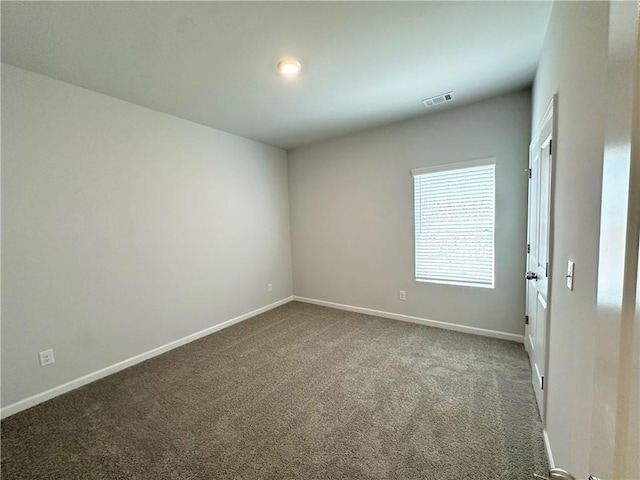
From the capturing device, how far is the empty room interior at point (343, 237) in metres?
1.17

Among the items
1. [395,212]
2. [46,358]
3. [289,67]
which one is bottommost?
[46,358]

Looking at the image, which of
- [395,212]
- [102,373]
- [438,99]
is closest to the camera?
[102,373]

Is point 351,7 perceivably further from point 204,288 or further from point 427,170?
point 204,288

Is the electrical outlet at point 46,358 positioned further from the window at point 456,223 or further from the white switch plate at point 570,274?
the window at point 456,223

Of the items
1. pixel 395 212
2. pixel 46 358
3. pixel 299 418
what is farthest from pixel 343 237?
pixel 46 358

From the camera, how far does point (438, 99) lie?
294 centimetres

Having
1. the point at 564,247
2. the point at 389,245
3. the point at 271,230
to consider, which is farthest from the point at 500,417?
the point at 271,230

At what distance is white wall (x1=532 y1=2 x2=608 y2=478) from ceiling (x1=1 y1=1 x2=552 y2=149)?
2.00ft

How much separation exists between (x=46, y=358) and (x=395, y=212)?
3903 millimetres

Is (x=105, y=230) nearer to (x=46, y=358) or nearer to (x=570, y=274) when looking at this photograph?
(x=46, y=358)

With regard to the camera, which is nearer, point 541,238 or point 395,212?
point 541,238

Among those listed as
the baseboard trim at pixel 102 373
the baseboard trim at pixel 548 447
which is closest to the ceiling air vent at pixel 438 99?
the baseboard trim at pixel 548 447

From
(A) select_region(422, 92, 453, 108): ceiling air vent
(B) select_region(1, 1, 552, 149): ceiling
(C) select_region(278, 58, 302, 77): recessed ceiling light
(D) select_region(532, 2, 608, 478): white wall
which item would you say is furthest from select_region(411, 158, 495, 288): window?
(C) select_region(278, 58, 302, 77): recessed ceiling light

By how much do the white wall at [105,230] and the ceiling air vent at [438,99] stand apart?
2.57 metres
